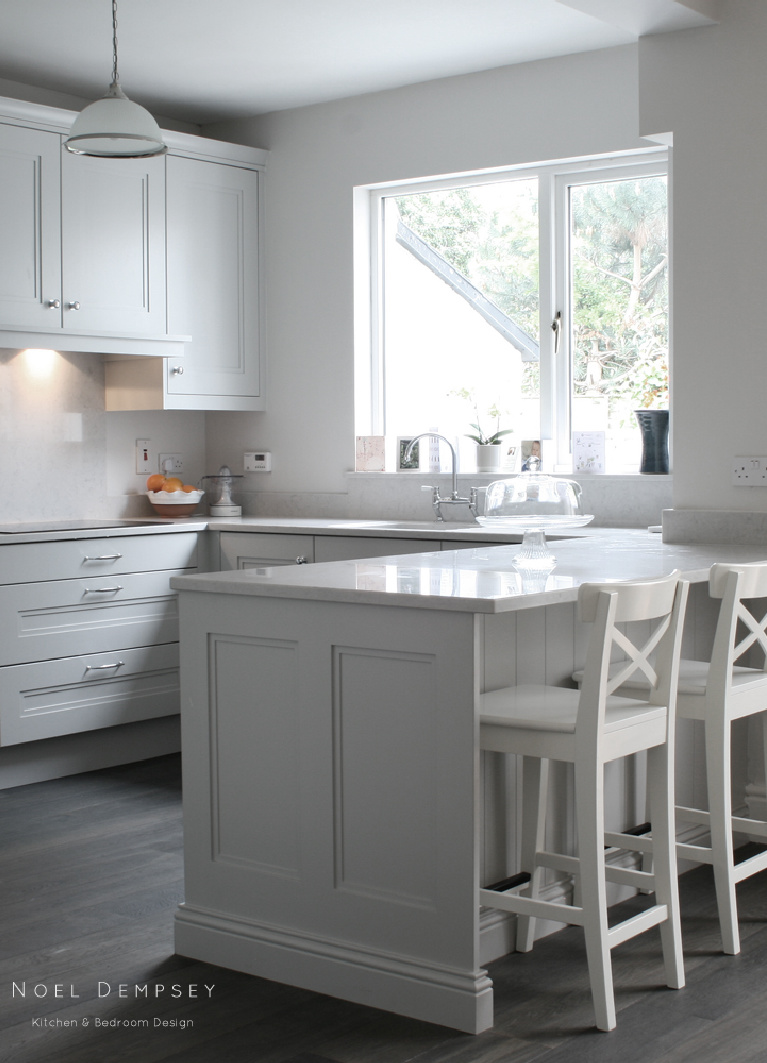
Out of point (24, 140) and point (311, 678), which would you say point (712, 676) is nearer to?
point (311, 678)

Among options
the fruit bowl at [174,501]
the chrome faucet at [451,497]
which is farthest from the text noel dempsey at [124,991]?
the fruit bowl at [174,501]

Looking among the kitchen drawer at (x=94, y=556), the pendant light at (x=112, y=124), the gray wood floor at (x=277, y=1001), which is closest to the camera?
Answer: the gray wood floor at (x=277, y=1001)

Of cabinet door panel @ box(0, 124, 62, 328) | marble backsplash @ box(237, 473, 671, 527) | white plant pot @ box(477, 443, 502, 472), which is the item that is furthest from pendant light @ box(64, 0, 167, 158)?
marble backsplash @ box(237, 473, 671, 527)

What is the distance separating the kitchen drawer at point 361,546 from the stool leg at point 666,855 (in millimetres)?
1722

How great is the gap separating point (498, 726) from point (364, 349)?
9.78 feet

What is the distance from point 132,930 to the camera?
2.75m

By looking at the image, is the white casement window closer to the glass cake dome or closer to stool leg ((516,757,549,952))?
the glass cake dome

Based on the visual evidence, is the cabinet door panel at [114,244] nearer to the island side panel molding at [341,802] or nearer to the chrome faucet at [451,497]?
the chrome faucet at [451,497]

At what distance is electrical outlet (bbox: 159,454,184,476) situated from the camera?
5293mm

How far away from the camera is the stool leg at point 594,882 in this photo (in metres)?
2.21

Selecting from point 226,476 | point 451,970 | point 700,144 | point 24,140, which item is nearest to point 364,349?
point 226,476

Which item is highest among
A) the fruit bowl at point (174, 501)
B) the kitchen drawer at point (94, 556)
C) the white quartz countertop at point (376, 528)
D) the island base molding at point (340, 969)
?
the fruit bowl at point (174, 501)

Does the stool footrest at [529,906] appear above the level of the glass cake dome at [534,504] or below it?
below

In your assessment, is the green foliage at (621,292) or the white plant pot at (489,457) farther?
the white plant pot at (489,457)
